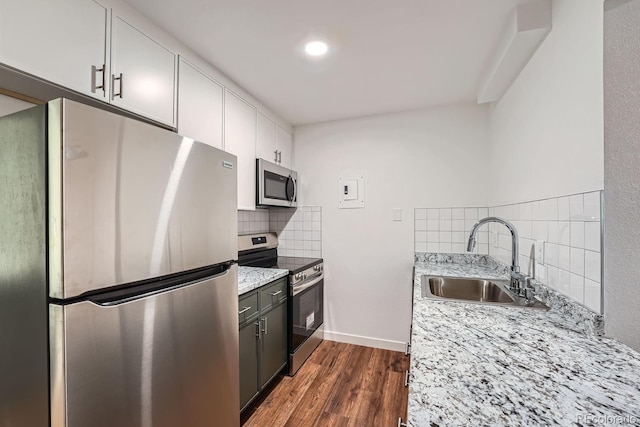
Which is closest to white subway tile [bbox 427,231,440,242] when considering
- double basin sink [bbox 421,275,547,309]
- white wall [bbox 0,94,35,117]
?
double basin sink [bbox 421,275,547,309]

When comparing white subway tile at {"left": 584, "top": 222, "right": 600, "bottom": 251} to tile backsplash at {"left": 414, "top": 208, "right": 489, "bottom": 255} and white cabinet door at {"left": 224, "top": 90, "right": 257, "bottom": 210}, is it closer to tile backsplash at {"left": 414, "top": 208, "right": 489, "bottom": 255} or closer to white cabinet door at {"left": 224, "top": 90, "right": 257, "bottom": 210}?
tile backsplash at {"left": 414, "top": 208, "right": 489, "bottom": 255}

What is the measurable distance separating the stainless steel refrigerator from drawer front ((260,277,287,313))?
0.72m

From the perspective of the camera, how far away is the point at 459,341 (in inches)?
34.7

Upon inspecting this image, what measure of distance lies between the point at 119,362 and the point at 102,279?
268mm

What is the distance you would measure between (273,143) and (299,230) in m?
0.94

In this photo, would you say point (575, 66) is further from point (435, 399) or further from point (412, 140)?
point (412, 140)

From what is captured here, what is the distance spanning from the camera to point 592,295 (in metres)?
0.97

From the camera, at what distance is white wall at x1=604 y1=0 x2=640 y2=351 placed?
85 centimetres

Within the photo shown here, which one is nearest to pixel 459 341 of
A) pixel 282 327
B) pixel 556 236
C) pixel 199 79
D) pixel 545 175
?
pixel 556 236

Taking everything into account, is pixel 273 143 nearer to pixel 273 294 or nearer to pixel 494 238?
pixel 273 294

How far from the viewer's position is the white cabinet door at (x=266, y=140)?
2314 millimetres

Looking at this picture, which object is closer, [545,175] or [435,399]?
[435,399]

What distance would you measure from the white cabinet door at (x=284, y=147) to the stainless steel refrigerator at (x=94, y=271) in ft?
5.31

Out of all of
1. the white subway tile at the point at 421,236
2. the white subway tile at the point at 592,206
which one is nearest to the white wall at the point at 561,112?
the white subway tile at the point at 592,206
